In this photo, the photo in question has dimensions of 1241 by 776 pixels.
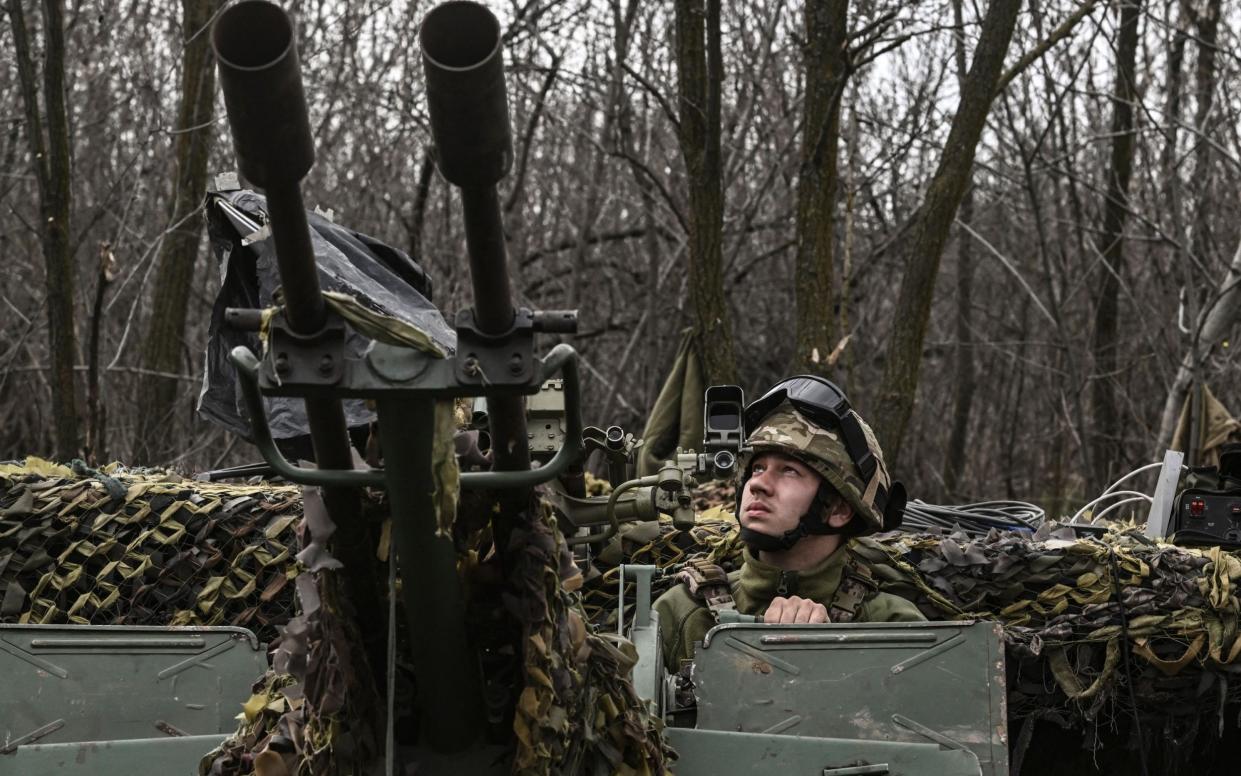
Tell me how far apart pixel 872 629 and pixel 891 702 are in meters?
0.20

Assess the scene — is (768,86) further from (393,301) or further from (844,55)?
(393,301)

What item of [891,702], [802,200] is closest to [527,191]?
[802,200]

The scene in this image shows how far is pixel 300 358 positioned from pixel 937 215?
6156 millimetres

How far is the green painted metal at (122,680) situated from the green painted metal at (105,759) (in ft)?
1.84

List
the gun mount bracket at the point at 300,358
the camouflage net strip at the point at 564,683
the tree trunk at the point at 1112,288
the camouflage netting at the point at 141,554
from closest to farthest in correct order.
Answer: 1. the gun mount bracket at the point at 300,358
2. the camouflage net strip at the point at 564,683
3. the camouflage netting at the point at 141,554
4. the tree trunk at the point at 1112,288

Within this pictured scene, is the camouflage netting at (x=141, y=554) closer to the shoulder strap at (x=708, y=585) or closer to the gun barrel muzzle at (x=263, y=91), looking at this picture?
the shoulder strap at (x=708, y=585)

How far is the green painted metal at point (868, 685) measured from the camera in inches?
164

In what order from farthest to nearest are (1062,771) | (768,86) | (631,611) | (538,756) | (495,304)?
(768,86)
(1062,771)
(631,611)
(538,756)
(495,304)

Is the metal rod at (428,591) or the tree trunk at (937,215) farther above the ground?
the tree trunk at (937,215)

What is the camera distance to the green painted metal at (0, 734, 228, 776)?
3.59 meters

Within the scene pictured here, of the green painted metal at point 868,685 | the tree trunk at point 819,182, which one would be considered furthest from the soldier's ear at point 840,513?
the tree trunk at point 819,182

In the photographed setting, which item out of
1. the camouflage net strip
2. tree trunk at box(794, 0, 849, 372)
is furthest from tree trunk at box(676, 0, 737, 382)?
the camouflage net strip

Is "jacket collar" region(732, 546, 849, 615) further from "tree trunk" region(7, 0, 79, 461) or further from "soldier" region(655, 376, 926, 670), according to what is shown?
"tree trunk" region(7, 0, 79, 461)

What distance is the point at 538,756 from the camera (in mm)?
3096
